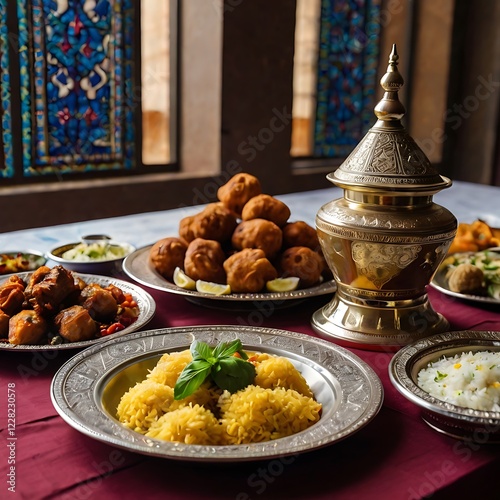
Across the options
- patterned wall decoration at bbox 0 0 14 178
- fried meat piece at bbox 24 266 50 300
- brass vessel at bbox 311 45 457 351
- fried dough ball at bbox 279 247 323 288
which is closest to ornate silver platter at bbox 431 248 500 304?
brass vessel at bbox 311 45 457 351

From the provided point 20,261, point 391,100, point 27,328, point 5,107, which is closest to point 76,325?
point 27,328

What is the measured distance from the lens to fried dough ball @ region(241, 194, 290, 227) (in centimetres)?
187

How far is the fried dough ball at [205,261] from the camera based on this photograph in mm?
1743

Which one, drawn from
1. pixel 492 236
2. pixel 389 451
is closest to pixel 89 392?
pixel 389 451

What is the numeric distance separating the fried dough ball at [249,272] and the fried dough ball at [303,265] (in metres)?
0.05

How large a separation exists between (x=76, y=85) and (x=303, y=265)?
11.2 feet

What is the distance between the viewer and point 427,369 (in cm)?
128

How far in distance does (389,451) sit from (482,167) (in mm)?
6324

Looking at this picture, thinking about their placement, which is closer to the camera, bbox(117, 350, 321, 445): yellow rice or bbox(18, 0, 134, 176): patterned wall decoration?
bbox(117, 350, 321, 445): yellow rice

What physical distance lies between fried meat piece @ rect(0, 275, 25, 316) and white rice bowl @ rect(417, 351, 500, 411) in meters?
0.86

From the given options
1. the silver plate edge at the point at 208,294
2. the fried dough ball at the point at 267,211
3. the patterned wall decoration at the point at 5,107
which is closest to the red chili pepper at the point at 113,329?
the silver plate edge at the point at 208,294

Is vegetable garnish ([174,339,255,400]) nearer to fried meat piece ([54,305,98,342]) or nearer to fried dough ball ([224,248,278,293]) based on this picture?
fried meat piece ([54,305,98,342])

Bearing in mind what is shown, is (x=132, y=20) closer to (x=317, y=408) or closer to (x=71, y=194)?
(x=71, y=194)

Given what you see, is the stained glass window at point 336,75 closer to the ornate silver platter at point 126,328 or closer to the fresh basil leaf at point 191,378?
the ornate silver platter at point 126,328
